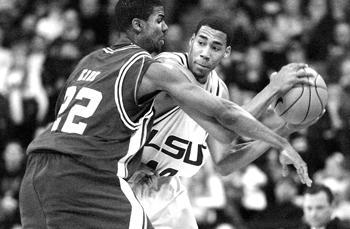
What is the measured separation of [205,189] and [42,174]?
20.4 ft

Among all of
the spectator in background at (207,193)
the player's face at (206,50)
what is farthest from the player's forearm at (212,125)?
the spectator in background at (207,193)

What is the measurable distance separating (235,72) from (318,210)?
586 centimetres

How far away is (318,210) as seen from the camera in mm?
8094

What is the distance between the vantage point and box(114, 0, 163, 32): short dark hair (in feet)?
19.8

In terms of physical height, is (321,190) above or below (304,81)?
below

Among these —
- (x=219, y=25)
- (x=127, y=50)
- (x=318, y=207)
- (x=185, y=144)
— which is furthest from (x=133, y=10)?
(x=318, y=207)

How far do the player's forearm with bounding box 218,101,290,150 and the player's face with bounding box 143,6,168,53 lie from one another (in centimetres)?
78

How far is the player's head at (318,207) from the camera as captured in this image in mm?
8070

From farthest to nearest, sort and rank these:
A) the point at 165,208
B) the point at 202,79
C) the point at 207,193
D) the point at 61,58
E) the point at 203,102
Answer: the point at 61,58 < the point at 207,193 < the point at 165,208 < the point at 202,79 < the point at 203,102

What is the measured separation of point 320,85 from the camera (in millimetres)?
6383

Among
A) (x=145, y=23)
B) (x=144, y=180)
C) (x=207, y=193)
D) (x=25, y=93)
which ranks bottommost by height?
(x=207, y=193)

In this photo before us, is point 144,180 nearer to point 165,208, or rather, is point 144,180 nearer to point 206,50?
point 165,208

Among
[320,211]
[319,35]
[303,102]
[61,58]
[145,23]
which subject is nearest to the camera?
[145,23]

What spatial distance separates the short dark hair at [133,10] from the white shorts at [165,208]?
1.54 meters
